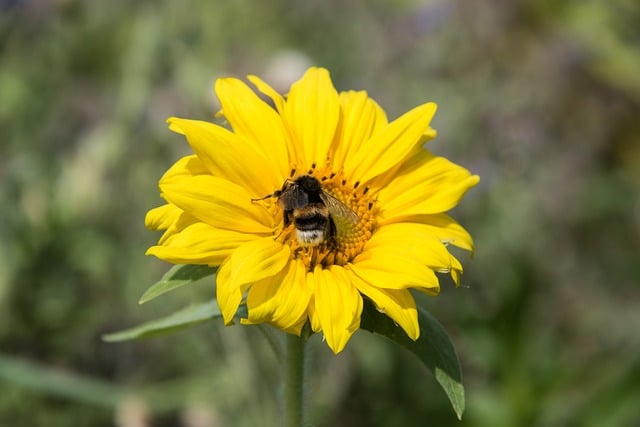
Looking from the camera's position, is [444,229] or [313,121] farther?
[313,121]

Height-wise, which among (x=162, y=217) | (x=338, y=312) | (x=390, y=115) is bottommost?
(x=338, y=312)

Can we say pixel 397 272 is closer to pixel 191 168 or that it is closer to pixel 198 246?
pixel 198 246

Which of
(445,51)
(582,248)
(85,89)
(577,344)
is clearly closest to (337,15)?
(445,51)

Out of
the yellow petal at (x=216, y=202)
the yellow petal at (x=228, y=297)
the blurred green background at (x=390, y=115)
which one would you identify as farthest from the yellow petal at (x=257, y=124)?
the blurred green background at (x=390, y=115)

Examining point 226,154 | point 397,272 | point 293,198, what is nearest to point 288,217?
point 293,198

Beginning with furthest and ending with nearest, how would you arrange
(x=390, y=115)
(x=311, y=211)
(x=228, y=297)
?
(x=390, y=115) < (x=311, y=211) < (x=228, y=297)

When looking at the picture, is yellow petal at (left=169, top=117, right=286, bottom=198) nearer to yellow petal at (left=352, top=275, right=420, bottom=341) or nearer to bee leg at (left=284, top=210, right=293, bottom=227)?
bee leg at (left=284, top=210, right=293, bottom=227)

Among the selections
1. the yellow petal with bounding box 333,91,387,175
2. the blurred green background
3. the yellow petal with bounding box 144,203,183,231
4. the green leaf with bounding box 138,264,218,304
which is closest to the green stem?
the blurred green background
